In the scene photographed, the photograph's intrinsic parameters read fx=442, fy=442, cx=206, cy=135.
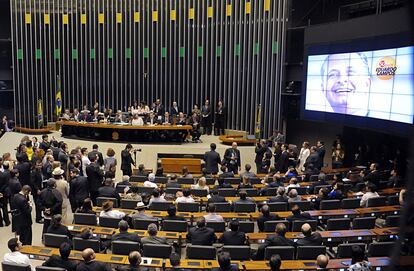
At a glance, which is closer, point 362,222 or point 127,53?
point 362,222

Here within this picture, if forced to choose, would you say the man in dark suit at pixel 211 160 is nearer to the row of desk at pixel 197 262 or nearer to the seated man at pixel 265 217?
the seated man at pixel 265 217

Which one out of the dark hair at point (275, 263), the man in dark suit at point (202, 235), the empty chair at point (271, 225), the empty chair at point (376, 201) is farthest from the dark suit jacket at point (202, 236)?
the empty chair at point (376, 201)

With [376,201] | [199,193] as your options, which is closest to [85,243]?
[199,193]

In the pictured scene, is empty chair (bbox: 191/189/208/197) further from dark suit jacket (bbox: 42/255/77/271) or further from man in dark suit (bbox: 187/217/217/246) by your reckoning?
dark suit jacket (bbox: 42/255/77/271)

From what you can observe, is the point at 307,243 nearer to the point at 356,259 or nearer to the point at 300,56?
the point at 356,259

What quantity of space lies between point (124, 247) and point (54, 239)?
1103 millimetres

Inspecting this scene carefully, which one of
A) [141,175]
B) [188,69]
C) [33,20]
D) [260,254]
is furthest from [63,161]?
[33,20]

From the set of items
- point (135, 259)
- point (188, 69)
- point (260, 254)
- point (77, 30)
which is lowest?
point (260, 254)

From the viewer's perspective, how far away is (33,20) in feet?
69.8

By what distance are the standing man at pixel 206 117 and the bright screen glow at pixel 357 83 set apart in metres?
4.83

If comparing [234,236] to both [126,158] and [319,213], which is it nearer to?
[319,213]

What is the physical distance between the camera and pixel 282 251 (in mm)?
6117

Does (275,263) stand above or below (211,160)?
above

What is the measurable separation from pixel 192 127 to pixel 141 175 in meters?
6.59
